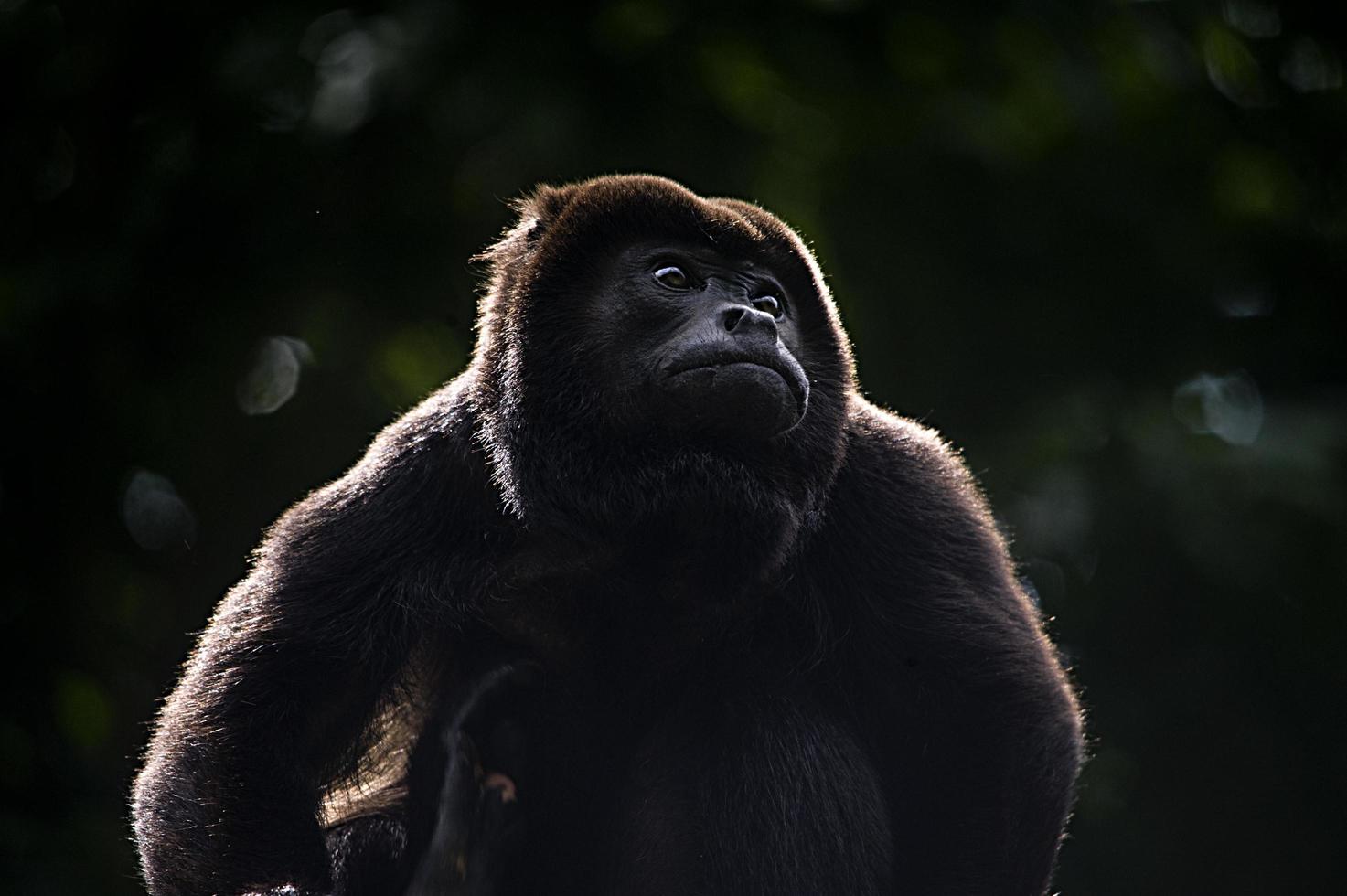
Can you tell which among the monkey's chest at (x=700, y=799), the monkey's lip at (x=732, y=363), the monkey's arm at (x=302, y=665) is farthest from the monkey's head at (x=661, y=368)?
the monkey's chest at (x=700, y=799)

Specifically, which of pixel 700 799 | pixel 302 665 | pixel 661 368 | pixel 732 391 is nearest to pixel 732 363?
pixel 732 391

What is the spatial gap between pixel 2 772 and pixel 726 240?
4.67 meters

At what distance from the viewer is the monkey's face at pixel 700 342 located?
349cm

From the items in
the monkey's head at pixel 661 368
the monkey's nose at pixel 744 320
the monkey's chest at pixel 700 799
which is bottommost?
the monkey's chest at pixel 700 799

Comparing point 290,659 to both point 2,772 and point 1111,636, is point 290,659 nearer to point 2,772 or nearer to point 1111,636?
point 2,772

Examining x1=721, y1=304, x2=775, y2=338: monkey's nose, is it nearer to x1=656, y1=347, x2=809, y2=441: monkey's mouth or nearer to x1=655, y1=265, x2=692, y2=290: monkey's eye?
x1=656, y1=347, x2=809, y2=441: monkey's mouth

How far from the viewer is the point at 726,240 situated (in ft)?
12.6

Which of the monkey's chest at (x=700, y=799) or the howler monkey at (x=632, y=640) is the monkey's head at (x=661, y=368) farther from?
the monkey's chest at (x=700, y=799)

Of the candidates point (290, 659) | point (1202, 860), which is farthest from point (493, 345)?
point (1202, 860)

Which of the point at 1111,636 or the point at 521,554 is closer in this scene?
the point at 521,554

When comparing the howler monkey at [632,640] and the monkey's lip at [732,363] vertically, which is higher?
the monkey's lip at [732,363]

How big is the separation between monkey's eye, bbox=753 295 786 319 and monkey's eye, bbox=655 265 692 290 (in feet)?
0.59

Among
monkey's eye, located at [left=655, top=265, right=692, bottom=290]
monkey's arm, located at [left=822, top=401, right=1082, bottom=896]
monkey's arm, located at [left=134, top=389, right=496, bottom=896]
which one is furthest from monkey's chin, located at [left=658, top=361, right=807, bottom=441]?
monkey's arm, located at [left=134, top=389, right=496, bottom=896]

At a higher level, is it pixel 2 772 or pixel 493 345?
pixel 493 345
